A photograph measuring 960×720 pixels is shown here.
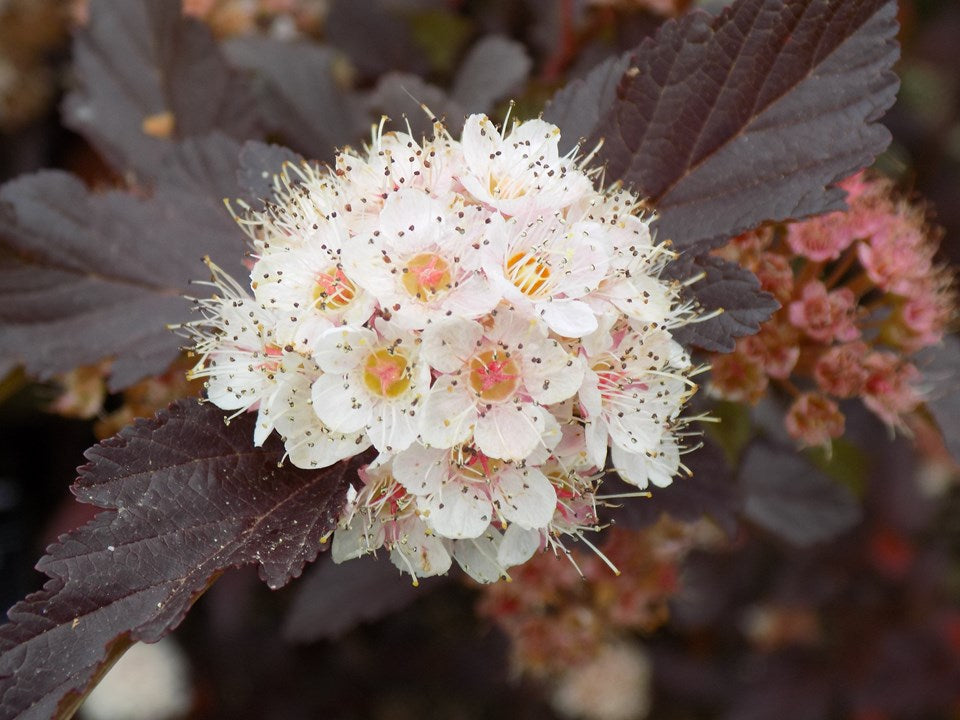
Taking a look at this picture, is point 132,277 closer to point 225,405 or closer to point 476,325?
point 225,405

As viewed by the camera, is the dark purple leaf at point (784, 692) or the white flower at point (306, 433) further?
→ the dark purple leaf at point (784, 692)

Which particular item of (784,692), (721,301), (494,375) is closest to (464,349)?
(494,375)

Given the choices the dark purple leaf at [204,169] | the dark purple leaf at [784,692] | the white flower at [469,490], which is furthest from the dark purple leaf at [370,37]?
the dark purple leaf at [784,692]

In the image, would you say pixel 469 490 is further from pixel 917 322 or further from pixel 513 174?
pixel 917 322

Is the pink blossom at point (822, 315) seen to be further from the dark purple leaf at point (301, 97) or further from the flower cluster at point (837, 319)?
the dark purple leaf at point (301, 97)

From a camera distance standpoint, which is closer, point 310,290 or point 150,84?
point 310,290

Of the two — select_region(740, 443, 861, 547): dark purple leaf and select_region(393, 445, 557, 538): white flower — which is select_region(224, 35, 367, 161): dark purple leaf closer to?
select_region(393, 445, 557, 538): white flower
